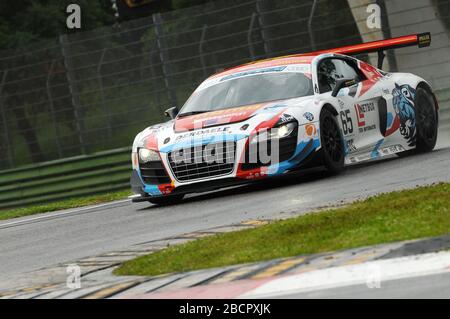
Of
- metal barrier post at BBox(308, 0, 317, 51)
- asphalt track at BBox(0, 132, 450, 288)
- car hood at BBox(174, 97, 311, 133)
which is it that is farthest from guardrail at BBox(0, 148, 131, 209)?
car hood at BBox(174, 97, 311, 133)

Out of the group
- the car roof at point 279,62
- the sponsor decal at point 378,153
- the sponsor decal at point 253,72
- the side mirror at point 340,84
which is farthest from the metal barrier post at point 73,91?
the side mirror at point 340,84

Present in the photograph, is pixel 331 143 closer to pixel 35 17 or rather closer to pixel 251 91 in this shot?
pixel 251 91

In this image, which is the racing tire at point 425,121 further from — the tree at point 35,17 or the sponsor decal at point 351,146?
the tree at point 35,17

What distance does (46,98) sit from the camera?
21.0 meters

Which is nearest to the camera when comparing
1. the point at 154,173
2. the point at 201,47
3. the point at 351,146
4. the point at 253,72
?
the point at 154,173

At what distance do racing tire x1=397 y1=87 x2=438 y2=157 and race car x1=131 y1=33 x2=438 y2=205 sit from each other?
0.01 metres

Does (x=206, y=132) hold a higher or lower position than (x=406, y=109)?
higher

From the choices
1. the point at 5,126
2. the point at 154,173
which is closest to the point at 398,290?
the point at 154,173

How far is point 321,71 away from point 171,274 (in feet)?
22.2

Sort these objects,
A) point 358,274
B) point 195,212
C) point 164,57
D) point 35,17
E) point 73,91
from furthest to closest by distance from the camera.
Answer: point 35,17, point 73,91, point 164,57, point 195,212, point 358,274

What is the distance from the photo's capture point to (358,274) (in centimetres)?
678

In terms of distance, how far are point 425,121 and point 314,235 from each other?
713cm

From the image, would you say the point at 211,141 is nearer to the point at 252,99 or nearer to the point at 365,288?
the point at 252,99
